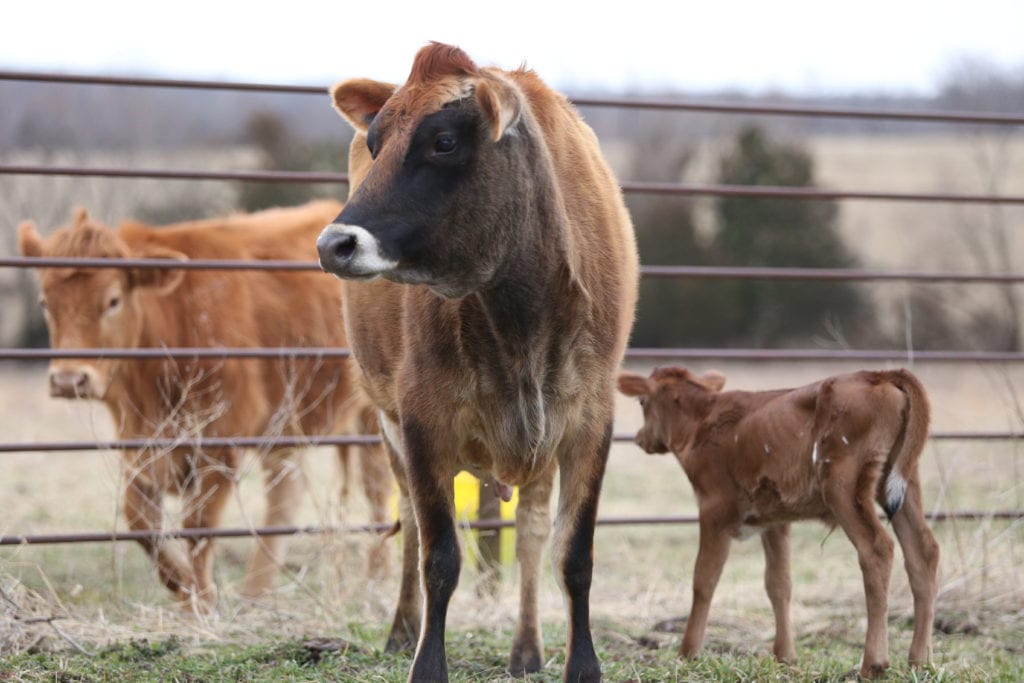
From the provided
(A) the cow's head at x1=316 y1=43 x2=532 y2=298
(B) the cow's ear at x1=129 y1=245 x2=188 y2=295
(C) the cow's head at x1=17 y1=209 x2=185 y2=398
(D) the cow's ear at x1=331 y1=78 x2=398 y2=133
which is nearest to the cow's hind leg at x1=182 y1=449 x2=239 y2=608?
(C) the cow's head at x1=17 y1=209 x2=185 y2=398

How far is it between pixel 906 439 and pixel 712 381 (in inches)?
37.0

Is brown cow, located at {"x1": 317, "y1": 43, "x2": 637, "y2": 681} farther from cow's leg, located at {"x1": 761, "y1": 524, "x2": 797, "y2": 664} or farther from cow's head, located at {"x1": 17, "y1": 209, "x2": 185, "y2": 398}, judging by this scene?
cow's head, located at {"x1": 17, "y1": 209, "x2": 185, "y2": 398}

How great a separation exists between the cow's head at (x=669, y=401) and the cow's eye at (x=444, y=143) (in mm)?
1562

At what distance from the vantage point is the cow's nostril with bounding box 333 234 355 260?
122 inches

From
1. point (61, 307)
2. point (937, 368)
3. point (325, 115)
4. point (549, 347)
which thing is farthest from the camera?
point (325, 115)

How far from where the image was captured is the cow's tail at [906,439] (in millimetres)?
3967

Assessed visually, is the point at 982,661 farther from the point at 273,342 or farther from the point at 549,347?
the point at 273,342

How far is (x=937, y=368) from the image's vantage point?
16516 mm

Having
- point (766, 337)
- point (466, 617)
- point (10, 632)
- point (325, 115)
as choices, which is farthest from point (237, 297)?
point (325, 115)

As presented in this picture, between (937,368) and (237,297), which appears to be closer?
(237,297)

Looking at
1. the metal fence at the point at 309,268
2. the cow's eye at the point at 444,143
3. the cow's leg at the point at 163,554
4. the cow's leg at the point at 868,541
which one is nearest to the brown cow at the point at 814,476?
the cow's leg at the point at 868,541

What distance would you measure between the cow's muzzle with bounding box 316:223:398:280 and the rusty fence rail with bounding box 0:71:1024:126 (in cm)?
245

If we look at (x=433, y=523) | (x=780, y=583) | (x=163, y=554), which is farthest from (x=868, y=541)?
(x=163, y=554)

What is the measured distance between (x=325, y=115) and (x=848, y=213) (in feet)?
38.1
